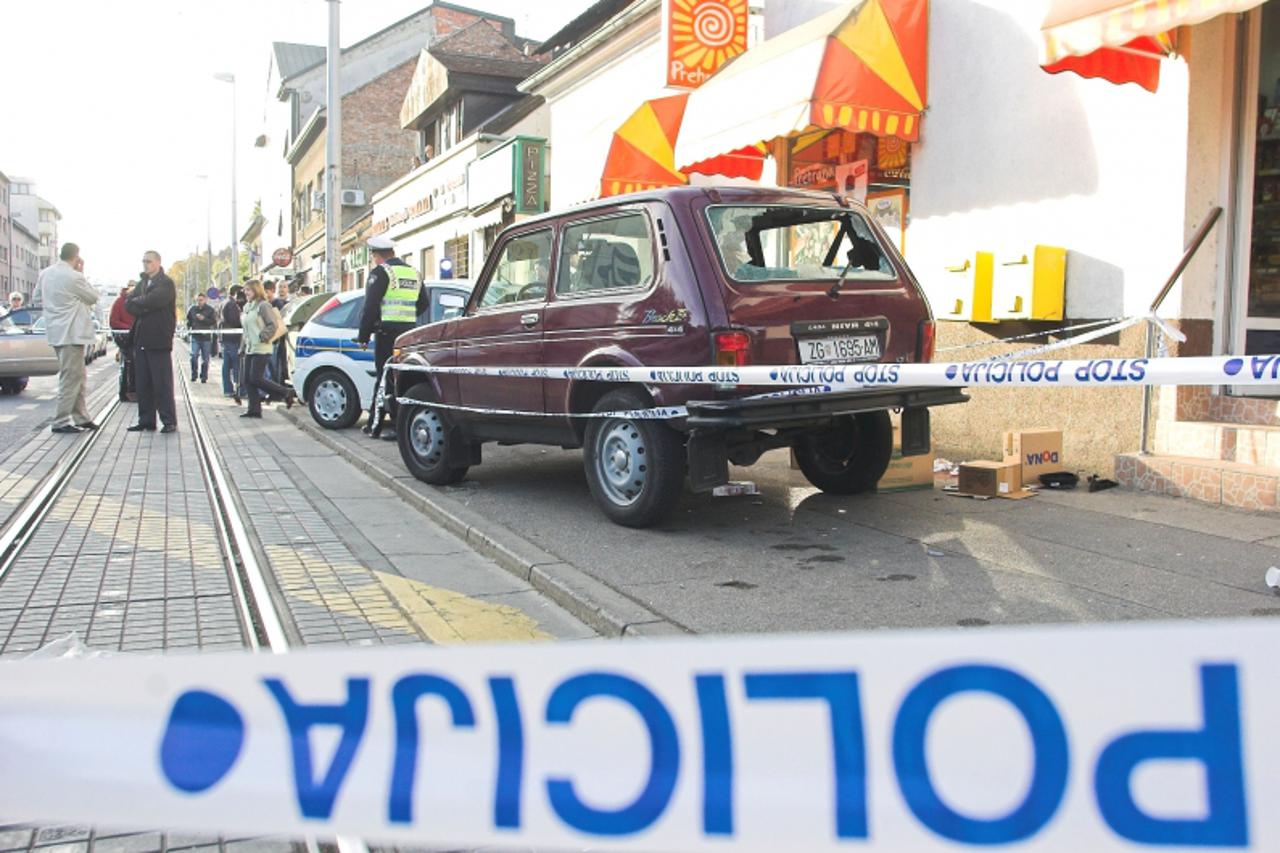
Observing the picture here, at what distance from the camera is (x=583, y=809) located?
1.59 metres

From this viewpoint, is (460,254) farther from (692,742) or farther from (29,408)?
(692,742)

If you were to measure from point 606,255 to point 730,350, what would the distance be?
1273 mm

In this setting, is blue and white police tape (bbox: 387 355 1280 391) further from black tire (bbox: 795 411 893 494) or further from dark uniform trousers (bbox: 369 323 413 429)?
dark uniform trousers (bbox: 369 323 413 429)

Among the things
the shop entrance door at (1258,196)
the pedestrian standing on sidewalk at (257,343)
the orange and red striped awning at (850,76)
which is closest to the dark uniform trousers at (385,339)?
the pedestrian standing on sidewalk at (257,343)

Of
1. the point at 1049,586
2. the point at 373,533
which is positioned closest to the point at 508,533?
the point at 373,533

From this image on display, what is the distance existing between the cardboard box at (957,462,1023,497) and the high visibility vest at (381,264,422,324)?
216 inches

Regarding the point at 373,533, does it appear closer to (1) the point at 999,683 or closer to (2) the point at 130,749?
(2) the point at 130,749

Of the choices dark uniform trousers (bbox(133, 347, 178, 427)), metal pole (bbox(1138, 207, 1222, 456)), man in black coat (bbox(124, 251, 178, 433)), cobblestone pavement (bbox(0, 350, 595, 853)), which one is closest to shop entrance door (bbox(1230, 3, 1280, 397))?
metal pole (bbox(1138, 207, 1222, 456))

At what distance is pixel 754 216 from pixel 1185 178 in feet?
11.2

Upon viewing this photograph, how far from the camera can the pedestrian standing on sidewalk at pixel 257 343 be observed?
1328cm

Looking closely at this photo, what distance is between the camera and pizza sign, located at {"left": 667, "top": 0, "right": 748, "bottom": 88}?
1229cm

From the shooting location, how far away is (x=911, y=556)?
546 cm

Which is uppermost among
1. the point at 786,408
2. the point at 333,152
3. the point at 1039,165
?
the point at 333,152

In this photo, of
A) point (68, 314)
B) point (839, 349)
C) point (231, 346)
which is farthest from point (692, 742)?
point (231, 346)
